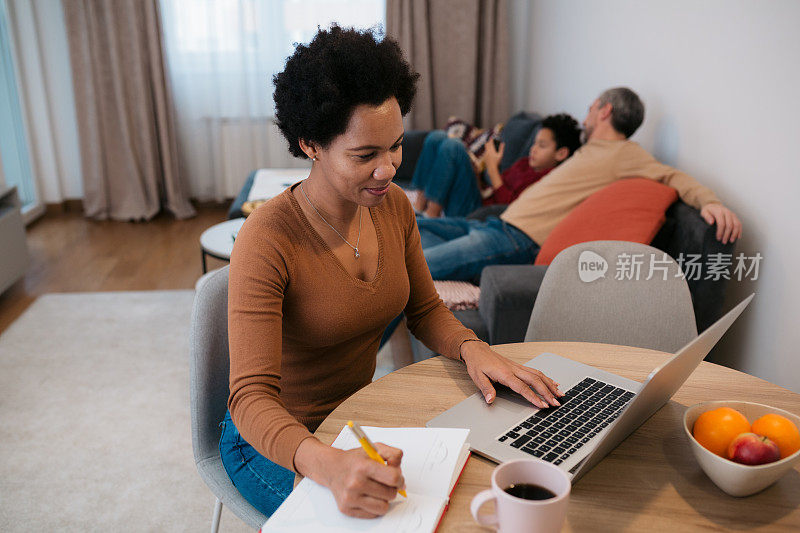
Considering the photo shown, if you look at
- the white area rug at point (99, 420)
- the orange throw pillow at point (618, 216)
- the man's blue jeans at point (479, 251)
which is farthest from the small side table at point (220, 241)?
the orange throw pillow at point (618, 216)

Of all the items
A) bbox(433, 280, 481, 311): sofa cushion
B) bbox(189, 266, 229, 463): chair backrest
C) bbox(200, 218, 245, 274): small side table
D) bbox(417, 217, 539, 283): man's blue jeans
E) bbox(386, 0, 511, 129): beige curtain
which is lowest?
bbox(433, 280, 481, 311): sofa cushion

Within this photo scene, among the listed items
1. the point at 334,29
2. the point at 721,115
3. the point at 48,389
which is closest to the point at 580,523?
the point at 334,29

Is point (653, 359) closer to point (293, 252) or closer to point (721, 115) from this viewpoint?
point (293, 252)

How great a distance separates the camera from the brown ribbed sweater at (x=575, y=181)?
2.41 metres

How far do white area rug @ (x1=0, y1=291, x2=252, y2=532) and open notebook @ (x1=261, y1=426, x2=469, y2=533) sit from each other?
3.46 feet

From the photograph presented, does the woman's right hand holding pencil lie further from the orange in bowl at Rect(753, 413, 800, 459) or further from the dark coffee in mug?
the orange in bowl at Rect(753, 413, 800, 459)

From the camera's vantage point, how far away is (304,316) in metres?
1.10

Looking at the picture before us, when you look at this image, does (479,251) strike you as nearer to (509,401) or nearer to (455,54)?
(509,401)

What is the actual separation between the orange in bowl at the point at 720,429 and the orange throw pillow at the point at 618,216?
50.1 inches

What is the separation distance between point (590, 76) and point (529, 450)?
280 centimetres

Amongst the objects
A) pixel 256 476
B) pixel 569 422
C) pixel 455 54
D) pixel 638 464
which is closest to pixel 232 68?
pixel 455 54

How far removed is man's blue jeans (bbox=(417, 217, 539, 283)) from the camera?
93.9 inches

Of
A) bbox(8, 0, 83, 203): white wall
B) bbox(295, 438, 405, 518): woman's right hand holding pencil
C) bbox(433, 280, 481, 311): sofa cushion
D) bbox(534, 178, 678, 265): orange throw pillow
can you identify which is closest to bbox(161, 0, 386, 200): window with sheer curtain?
bbox(8, 0, 83, 203): white wall

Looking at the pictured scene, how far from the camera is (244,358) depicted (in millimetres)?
982
